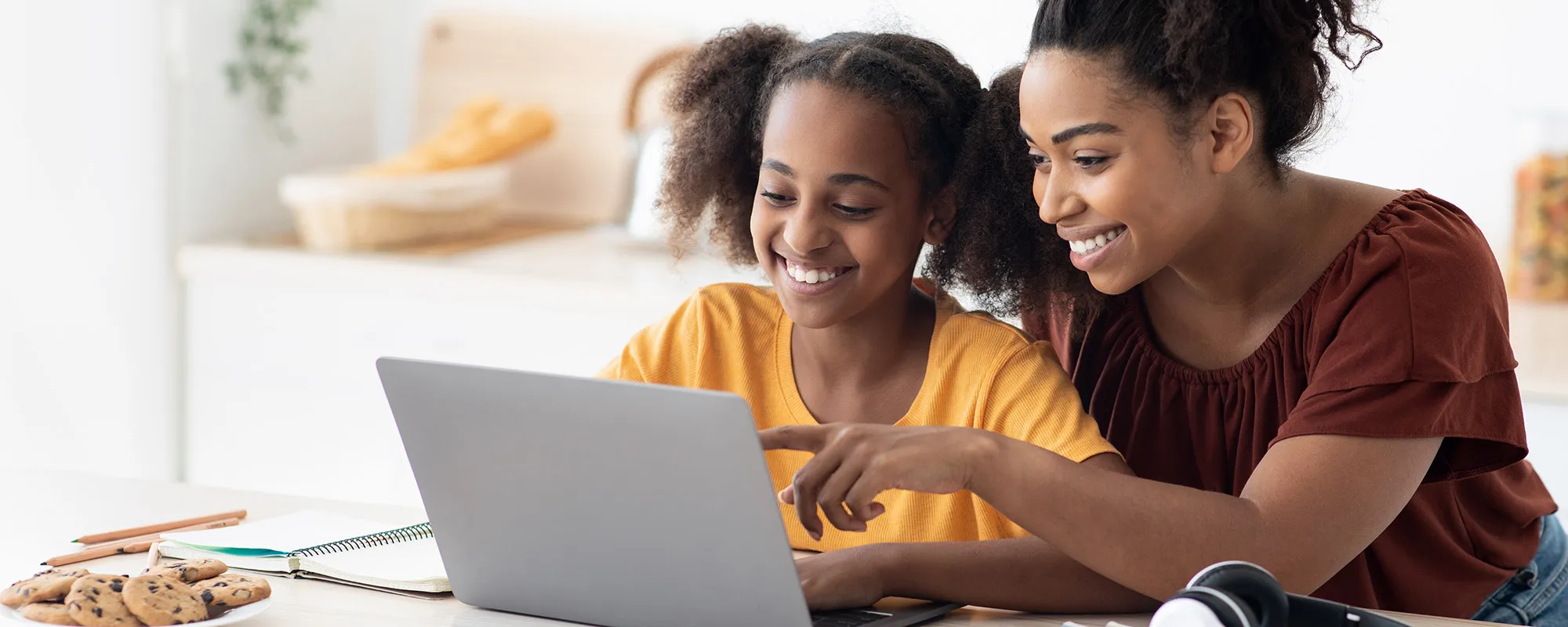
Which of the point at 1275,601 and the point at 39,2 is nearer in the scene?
the point at 1275,601

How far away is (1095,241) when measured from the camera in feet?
3.65

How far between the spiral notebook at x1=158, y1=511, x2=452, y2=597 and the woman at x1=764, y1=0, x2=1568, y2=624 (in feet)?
0.88

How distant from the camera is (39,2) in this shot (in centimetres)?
225

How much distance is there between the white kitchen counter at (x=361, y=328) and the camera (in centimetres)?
225

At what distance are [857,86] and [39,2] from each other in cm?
155

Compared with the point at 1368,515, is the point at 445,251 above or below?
above

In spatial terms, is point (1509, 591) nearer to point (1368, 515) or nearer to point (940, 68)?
point (1368, 515)

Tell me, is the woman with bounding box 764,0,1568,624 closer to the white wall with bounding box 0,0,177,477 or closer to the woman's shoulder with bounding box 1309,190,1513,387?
the woman's shoulder with bounding box 1309,190,1513,387

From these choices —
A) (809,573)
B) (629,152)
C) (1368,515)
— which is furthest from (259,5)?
(1368,515)

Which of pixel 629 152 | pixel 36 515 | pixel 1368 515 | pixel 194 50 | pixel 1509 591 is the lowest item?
pixel 1509 591

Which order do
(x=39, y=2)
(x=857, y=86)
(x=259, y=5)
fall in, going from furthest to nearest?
(x=259, y=5) → (x=39, y=2) → (x=857, y=86)

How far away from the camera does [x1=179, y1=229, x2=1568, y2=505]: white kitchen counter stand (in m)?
2.25

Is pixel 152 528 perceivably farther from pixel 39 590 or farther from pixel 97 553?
pixel 39 590

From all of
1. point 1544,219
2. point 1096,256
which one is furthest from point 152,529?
point 1544,219
